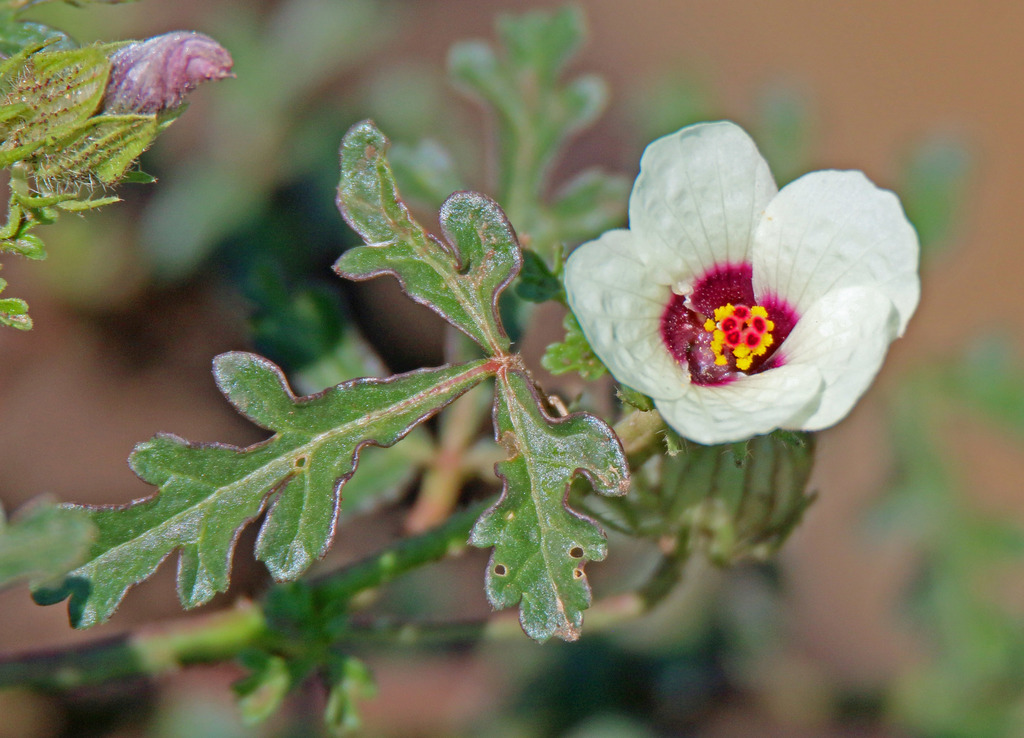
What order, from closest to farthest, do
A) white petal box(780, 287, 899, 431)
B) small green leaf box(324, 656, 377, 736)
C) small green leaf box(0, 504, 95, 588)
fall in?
1. small green leaf box(0, 504, 95, 588)
2. white petal box(780, 287, 899, 431)
3. small green leaf box(324, 656, 377, 736)

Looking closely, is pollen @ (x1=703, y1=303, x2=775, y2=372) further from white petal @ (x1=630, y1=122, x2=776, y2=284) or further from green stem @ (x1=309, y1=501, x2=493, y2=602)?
green stem @ (x1=309, y1=501, x2=493, y2=602)

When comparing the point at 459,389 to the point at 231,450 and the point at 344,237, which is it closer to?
the point at 231,450

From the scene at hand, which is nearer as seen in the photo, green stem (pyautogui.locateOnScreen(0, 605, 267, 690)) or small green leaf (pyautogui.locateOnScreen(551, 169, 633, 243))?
green stem (pyautogui.locateOnScreen(0, 605, 267, 690))

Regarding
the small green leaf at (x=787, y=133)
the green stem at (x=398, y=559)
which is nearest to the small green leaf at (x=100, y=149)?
the green stem at (x=398, y=559)

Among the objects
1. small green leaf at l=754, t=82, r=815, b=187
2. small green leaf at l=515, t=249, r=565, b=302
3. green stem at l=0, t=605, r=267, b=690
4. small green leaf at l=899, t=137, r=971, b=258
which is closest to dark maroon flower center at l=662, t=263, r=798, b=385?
small green leaf at l=515, t=249, r=565, b=302

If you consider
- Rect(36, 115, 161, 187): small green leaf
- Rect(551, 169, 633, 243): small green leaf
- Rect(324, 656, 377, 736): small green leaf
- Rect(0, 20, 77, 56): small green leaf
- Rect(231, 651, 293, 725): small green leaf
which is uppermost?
Rect(0, 20, 77, 56): small green leaf
